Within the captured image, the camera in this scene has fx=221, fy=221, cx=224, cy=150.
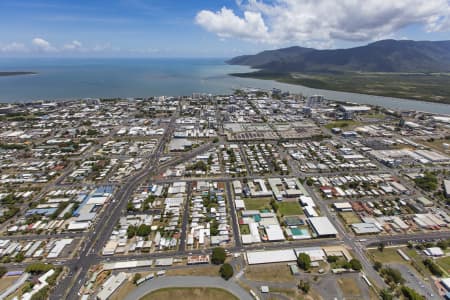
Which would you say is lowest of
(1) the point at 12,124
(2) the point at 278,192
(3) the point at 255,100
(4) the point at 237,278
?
(4) the point at 237,278

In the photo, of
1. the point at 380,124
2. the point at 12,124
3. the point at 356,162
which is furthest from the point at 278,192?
→ the point at 12,124

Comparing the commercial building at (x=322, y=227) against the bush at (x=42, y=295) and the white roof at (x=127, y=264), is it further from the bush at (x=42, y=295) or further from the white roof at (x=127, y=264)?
the bush at (x=42, y=295)

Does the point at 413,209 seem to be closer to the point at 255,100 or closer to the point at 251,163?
the point at 251,163

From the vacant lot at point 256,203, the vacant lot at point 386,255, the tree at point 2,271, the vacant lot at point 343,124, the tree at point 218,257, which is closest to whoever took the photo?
the tree at point 2,271

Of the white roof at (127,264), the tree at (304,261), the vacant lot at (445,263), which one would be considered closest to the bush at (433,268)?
the vacant lot at (445,263)

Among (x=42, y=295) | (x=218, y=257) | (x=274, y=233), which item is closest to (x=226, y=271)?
(x=218, y=257)

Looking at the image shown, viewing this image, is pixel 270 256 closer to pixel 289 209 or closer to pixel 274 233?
pixel 274 233
